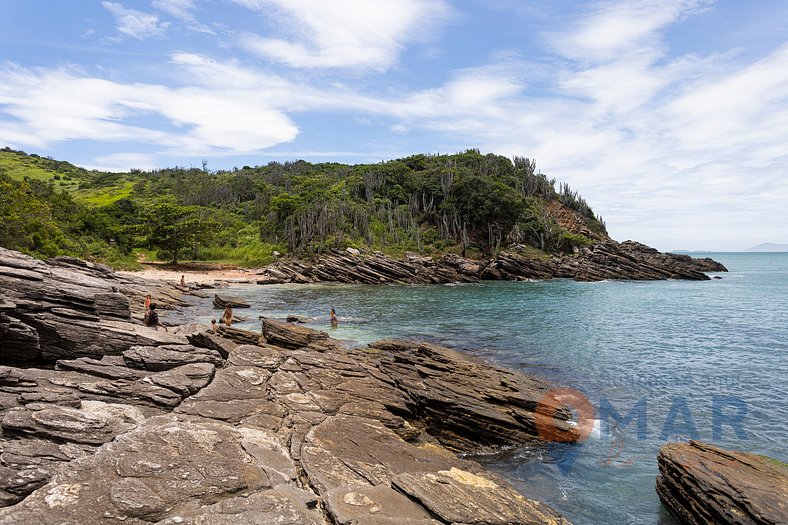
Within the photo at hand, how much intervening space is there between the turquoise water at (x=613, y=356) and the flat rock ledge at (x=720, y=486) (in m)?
0.81

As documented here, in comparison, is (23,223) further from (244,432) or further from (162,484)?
(162,484)

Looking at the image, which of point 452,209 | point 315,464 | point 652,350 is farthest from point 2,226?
point 452,209

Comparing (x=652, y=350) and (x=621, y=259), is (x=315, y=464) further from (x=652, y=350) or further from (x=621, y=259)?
(x=621, y=259)

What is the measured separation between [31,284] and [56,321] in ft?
5.41

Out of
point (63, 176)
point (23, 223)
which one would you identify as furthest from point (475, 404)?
point (63, 176)

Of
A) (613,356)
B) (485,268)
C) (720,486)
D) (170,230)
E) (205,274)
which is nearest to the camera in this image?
(720,486)

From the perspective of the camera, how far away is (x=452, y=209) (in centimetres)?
8894

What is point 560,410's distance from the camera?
1418 cm

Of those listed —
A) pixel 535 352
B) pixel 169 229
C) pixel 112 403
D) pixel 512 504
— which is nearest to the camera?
pixel 512 504

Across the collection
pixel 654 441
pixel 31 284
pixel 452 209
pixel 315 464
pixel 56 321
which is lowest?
pixel 654 441

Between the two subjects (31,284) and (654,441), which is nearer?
(654,441)

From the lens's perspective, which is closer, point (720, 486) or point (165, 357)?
point (720, 486)

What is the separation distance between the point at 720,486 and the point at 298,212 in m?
75.9

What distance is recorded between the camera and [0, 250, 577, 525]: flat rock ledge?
6442mm
